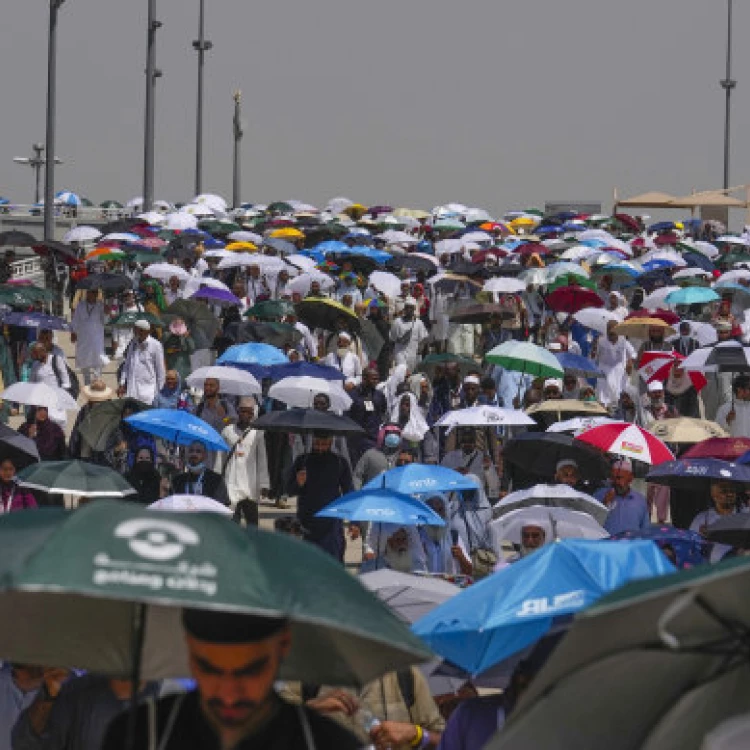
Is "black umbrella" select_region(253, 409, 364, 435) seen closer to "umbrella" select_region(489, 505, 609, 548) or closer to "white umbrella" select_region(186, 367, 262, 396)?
"white umbrella" select_region(186, 367, 262, 396)

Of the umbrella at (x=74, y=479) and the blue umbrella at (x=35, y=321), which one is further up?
the blue umbrella at (x=35, y=321)

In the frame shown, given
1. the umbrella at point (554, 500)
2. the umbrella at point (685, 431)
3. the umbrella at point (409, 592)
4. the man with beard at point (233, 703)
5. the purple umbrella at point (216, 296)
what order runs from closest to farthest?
the man with beard at point (233, 703) → the umbrella at point (409, 592) → the umbrella at point (554, 500) → the umbrella at point (685, 431) → the purple umbrella at point (216, 296)

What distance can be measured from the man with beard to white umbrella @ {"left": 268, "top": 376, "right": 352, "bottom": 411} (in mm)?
13080

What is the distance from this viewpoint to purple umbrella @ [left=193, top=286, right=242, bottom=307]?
1013 inches

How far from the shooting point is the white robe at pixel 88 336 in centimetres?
2434

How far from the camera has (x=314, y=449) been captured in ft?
50.4

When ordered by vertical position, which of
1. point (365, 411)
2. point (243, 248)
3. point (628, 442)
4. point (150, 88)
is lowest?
point (365, 411)

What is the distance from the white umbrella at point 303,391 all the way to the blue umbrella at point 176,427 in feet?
8.10

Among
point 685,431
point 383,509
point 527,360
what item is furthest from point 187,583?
point 527,360

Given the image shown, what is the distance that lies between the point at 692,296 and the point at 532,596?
19599 millimetres

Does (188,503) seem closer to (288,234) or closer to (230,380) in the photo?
(230,380)

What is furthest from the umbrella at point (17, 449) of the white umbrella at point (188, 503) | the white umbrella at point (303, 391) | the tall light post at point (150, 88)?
the tall light post at point (150, 88)

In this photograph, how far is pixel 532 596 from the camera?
6883 mm

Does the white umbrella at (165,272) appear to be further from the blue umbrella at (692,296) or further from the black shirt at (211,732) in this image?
the black shirt at (211,732)
